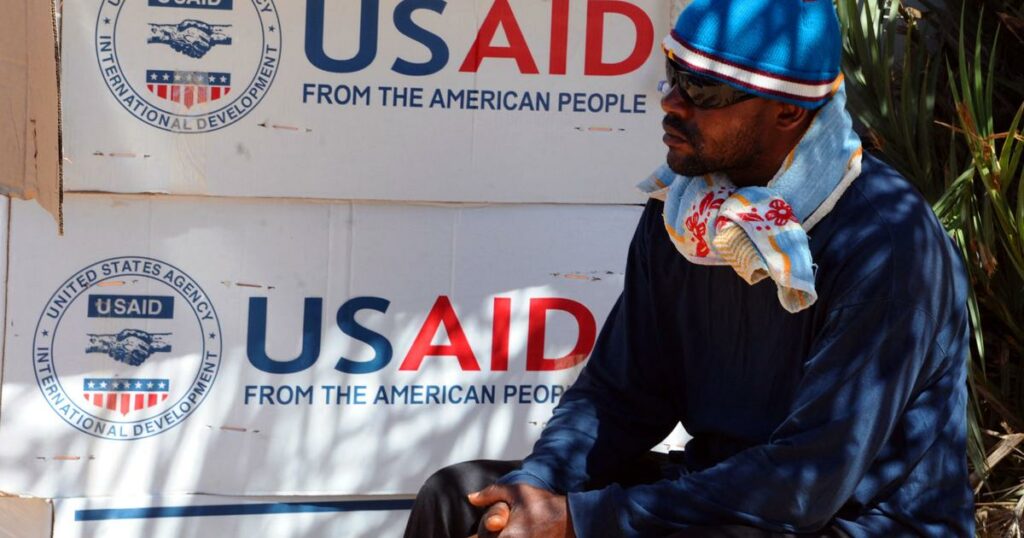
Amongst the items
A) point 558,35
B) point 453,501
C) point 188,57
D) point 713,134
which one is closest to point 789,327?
point 713,134

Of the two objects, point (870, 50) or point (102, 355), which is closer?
point (102, 355)

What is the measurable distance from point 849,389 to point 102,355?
1.97m

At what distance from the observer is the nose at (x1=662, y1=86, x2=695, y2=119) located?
2137 millimetres

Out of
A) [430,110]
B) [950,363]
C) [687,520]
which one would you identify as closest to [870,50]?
[430,110]

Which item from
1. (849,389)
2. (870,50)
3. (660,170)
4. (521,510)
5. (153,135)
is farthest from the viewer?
(870,50)

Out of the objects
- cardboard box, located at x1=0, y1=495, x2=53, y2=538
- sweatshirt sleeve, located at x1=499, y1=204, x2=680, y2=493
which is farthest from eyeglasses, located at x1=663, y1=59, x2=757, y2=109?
cardboard box, located at x1=0, y1=495, x2=53, y2=538

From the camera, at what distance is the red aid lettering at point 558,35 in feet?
10.7

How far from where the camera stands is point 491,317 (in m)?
3.37

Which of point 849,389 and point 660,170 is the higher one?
point 660,170

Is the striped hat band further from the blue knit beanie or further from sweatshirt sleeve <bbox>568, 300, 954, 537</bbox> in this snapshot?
sweatshirt sleeve <bbox>568, 300, 954, 537</bbox>

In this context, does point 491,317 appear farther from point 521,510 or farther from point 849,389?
point 849,389

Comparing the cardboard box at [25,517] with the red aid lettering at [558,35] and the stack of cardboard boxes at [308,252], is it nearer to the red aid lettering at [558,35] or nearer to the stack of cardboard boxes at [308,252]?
the stack of cardboard boxes at [308,252]

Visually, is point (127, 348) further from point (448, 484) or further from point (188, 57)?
point (448, 484)

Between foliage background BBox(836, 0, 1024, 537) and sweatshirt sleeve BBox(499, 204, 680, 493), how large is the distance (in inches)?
45.4
